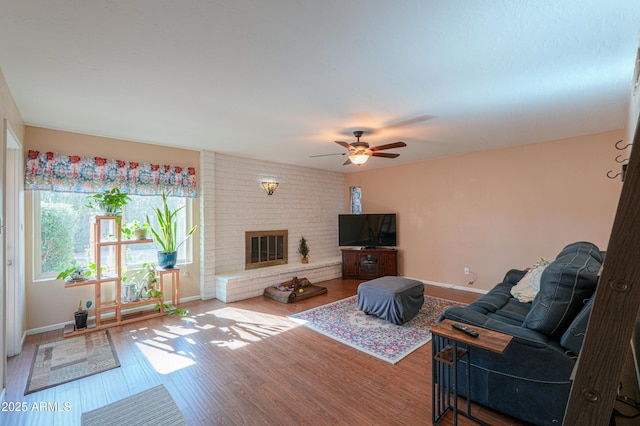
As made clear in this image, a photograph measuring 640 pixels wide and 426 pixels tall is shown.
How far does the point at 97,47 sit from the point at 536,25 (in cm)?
274

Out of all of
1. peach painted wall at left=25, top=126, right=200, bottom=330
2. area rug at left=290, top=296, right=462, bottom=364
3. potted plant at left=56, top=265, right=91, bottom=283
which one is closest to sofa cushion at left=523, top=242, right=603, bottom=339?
area rug at left=290, top=296, right=462, bottom=364

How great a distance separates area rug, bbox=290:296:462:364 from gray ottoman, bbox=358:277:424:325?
10 cm

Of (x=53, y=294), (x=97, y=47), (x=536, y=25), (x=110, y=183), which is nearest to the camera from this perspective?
(x=536, y=25)

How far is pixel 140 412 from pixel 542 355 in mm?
2813

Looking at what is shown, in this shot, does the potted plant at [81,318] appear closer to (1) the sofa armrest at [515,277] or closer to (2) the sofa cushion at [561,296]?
(2) the sofa cushion at [561,296]

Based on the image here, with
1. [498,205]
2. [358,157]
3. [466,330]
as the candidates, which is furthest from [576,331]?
[498,205]

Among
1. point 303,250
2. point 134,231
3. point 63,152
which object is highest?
point 63,152

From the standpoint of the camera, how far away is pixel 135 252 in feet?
14.1

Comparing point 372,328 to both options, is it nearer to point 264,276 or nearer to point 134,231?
point 264,276

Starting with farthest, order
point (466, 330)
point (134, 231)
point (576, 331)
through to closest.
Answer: point (134, 231) < point (466, 330) < point (576, 331)

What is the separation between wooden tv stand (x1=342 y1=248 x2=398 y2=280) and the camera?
6.07 m

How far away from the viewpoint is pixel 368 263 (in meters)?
6.24

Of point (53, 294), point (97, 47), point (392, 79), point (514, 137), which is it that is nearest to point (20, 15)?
point (97, 47)

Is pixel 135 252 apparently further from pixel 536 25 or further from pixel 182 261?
pixel 536 25
